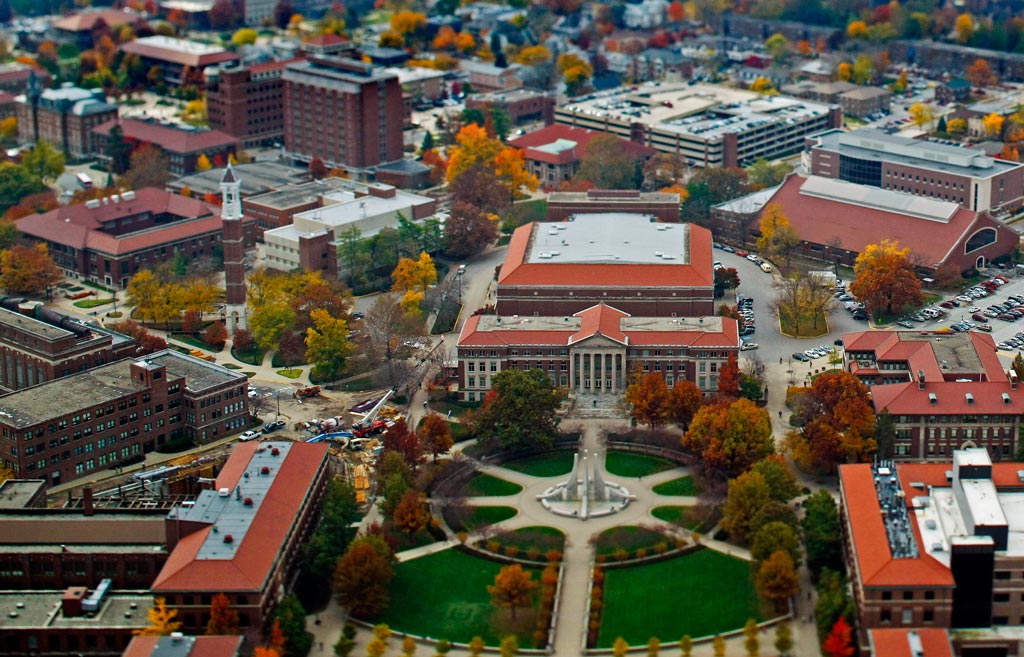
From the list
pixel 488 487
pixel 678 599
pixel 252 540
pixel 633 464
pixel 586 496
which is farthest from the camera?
pixel 633 464

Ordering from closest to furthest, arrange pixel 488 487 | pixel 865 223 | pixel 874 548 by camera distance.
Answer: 1. pixel 874 548
2. pixel 488 487
3. pixel 865 223

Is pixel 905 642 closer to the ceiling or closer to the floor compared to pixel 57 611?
closer to the ceiling

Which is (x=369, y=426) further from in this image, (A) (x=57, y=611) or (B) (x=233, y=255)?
(A) (x=57, y=611)

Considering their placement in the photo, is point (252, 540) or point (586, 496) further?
point (586, 496)

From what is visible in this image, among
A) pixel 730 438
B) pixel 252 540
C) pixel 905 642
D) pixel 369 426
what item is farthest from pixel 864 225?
pixel 252 540

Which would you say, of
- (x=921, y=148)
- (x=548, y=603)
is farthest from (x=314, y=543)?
(x=921, y=148)

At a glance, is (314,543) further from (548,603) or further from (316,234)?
(316,234)

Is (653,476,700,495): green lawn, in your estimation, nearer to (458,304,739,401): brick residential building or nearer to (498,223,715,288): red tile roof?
(458,304,739,401): brick residential building
